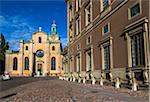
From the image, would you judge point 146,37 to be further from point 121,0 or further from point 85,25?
point 85,25

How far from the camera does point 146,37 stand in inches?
527

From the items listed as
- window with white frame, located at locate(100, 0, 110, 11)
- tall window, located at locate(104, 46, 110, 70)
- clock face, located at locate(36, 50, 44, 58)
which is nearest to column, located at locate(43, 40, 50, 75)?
clock face, located at locate(36, 50, 44, 58)

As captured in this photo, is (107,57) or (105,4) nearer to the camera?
(107,57)

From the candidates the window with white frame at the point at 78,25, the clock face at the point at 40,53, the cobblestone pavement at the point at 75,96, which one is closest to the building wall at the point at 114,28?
the cobblestone pavement at the point at 75,96

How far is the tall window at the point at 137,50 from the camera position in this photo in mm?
14156

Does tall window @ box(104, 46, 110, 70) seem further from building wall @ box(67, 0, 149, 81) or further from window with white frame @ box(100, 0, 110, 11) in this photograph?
window with white frame @ box(100, 0, 110, 11)

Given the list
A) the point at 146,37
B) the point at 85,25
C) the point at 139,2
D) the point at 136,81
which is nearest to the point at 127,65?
the point at 136,81

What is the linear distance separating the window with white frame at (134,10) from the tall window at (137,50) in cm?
151

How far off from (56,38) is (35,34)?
754 centimetres

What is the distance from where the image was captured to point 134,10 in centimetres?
1520

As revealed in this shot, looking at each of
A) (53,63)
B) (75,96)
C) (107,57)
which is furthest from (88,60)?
(53,63)

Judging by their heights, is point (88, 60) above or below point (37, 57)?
below

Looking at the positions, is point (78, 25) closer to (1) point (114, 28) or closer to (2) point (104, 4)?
(2) point (104, 4)

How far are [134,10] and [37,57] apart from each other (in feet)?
203
